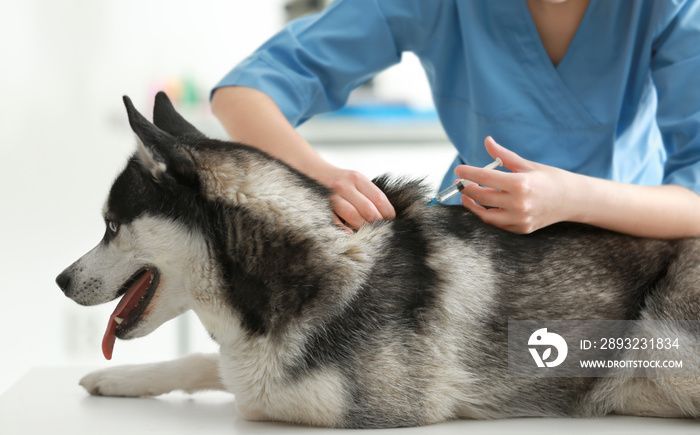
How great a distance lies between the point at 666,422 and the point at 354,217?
0.45m

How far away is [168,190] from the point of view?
0.78 meters

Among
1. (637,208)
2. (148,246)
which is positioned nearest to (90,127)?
(148,246)

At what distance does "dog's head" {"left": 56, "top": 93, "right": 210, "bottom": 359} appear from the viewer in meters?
0.77

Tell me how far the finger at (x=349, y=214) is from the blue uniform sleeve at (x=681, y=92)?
1.48ft

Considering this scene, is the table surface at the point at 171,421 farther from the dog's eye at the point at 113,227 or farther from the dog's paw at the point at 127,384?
the dog's eye at the point at 113,227

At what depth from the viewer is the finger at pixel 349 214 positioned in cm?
83

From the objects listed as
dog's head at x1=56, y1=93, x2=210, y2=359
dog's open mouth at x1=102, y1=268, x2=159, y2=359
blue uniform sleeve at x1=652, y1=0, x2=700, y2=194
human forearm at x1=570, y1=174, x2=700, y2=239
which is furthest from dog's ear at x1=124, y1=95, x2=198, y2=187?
blue uniform sleeve at x1=652, y1=0, x2=700, y2=194

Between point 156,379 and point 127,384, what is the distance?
0.13ft

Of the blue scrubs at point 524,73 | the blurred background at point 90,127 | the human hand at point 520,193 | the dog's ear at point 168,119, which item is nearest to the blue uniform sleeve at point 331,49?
the blue scrubs at point 524,73

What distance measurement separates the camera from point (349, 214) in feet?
2.73

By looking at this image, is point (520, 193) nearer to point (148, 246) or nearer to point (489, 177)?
point (489, 177)

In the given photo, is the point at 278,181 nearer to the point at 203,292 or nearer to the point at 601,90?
the point at 203,292

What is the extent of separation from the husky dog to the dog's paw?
120 millimetres


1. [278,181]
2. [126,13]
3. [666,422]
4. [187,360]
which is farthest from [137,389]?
[126,13]
